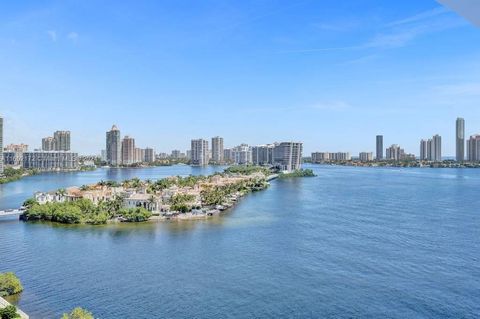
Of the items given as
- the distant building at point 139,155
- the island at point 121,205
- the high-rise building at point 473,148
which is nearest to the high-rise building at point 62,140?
the distant building at point 139,155

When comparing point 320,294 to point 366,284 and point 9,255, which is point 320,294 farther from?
point 9,255

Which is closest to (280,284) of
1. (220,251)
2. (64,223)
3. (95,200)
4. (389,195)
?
(220,251)

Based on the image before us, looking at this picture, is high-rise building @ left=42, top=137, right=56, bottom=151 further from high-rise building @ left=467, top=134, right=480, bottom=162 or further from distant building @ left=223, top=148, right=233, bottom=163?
high-rise building @ left=467, top=134, right=480, bottom=162

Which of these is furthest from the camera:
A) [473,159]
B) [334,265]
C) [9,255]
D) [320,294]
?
[473,159]

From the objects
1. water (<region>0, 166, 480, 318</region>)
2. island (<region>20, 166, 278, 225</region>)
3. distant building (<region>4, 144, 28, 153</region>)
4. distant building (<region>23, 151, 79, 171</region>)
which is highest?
distant building (<region>4, 144, 28, 153</region>)

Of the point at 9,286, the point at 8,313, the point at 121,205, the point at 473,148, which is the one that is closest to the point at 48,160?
the point at 121,205

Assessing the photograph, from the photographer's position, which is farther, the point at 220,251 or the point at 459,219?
the point at 459,219

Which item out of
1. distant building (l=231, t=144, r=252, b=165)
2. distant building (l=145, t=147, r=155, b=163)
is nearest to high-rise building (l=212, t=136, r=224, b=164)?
distant building (l=231, t=144, r=252, b=165)
